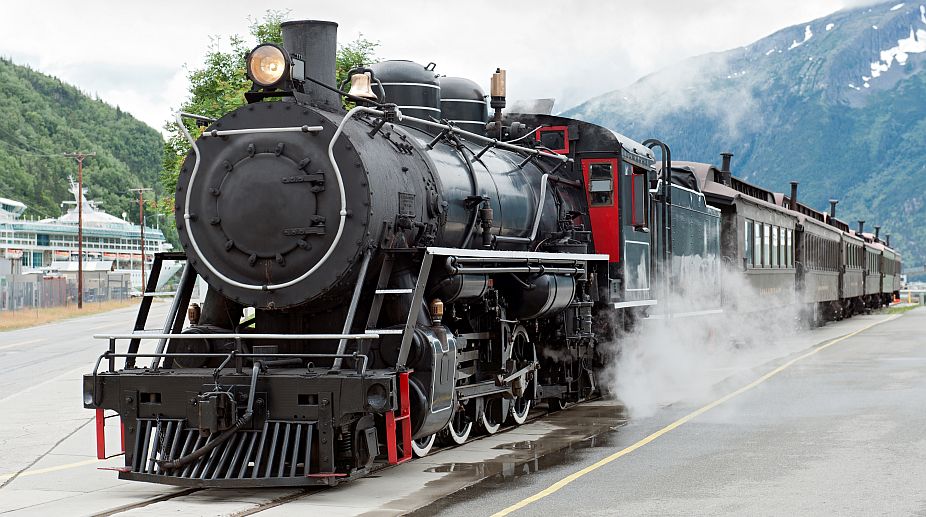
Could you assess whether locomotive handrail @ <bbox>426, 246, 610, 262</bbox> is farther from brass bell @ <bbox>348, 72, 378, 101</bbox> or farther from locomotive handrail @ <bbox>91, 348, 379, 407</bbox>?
brass bell @ <bbox>348, 72, 378, 101</bbox>

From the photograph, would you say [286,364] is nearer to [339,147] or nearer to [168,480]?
[168,480]

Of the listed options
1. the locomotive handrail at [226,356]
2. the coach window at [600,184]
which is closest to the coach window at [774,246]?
the coach window at [600,184]

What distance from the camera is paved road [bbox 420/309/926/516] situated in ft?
24.0

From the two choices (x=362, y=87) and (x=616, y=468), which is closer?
(x=616, y=468)

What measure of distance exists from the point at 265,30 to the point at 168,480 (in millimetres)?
29744

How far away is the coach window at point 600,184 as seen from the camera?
12984 mm

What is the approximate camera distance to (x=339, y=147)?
321 inches

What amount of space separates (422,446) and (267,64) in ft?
11.2

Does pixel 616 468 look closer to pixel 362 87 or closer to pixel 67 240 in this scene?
pixel 362 87

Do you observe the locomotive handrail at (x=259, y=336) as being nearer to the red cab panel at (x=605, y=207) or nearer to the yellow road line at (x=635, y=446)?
the yellow road line at (x=635, y=446)

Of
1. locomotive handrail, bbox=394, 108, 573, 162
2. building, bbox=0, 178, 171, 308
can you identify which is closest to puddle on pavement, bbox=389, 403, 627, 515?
locomotive handrail, bbox=394, 108, 573, 162

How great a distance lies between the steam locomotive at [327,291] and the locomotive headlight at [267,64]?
16mm

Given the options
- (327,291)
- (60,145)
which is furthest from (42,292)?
(60,145)

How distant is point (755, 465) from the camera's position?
8883 millimetres
